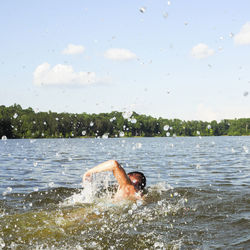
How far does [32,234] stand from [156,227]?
2.31 m

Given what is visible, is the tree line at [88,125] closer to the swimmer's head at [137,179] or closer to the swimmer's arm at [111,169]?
the swimmer's head at [137,179]

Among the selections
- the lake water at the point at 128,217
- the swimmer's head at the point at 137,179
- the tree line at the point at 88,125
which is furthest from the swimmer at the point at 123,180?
the tree line at the point at 88,125

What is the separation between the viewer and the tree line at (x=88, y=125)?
9281 cm

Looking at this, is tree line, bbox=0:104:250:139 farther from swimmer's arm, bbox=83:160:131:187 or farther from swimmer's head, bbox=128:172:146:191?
swimmer's arm, bbox=83:160:131:187

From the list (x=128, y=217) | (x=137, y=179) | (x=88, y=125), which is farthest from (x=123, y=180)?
(x=88, y=125)

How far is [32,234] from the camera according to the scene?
18.6ft

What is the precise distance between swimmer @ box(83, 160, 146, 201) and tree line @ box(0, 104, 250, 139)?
73.0m

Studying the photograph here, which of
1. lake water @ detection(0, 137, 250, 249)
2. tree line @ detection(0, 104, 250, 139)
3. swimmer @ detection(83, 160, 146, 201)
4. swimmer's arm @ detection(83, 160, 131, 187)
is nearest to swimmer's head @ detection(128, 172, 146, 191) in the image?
swimmer @ detection(83, 160, 146, 201)

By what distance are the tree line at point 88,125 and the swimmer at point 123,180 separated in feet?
239

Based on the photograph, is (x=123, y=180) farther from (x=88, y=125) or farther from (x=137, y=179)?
(x=88, y=125)

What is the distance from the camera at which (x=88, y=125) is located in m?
101

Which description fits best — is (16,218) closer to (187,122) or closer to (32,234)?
(32,234)

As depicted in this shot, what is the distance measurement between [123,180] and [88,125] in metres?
95.4

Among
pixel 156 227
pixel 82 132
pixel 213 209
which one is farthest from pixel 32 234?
pixel 82 132
